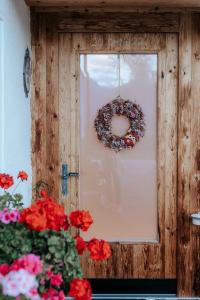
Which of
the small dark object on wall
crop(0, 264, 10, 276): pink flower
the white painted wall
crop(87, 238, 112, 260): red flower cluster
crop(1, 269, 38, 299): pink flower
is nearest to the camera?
→ crop(1, 269, 38, 299): pink flower

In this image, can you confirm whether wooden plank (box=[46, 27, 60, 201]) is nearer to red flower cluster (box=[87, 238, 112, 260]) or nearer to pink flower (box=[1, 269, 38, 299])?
red flower cluster (box=[87, 238, 112, 260])

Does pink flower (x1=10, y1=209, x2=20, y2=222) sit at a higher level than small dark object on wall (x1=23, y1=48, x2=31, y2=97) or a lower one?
lower

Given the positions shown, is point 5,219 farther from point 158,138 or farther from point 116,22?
point 116,22

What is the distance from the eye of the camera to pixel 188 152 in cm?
360

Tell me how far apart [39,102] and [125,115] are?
0.70 metres

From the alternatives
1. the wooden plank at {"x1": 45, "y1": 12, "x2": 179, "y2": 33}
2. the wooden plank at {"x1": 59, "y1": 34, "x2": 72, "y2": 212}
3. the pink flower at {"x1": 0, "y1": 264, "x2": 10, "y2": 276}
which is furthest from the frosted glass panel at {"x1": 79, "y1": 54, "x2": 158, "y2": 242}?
the pink flower at {"x1": 0, "y1": 264, "x2": 10, "y2": 276}

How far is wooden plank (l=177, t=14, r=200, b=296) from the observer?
3594 millimetres

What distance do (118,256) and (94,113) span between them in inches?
46.2

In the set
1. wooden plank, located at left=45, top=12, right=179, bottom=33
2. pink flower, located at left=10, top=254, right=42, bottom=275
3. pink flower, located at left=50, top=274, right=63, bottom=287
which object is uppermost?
wooden plank, located at left=45, top=12, right=179, bottom=33

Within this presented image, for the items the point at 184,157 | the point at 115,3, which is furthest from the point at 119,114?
the point at 115,3

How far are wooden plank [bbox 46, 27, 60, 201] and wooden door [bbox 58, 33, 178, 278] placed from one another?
0.04 metres

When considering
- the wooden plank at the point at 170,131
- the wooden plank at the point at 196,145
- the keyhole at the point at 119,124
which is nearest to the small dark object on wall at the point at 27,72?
the keyhole at the point at 119,124

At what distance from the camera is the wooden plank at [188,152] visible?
11.8 ft

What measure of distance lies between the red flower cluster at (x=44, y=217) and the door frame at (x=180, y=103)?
196 centimetres
